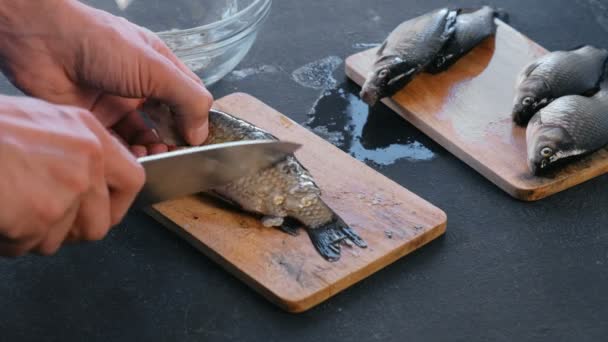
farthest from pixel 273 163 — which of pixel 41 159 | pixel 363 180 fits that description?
pixel 41 159

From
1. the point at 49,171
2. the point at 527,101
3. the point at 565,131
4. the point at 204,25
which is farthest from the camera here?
the point at 204,25

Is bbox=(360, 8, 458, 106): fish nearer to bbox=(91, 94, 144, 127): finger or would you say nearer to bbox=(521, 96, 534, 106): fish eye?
bbox=(521, 96, 534, 106): fish eye

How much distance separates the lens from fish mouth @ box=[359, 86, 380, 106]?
1.99 m

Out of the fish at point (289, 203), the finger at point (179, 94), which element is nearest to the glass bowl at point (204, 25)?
the finger at point (179, 94)

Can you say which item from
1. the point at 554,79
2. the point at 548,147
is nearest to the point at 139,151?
the point at 548,147

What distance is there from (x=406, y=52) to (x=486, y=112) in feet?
0.78

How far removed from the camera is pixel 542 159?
1.78m

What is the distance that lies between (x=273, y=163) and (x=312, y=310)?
0.29 metres

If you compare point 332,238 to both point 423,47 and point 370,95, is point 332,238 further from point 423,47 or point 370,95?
point 423,47

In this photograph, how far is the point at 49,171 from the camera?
1154mm

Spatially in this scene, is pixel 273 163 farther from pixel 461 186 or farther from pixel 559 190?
pixel 559 190

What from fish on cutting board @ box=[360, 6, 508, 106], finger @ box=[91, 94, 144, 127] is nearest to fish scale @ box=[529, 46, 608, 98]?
fish on cutting board @ box=[360, 6, 508, 106]

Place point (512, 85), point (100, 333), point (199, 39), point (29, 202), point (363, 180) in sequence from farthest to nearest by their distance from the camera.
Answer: point (512, 85), point (199, 39), point (363, 180), point (100, 333), point (29, 202)

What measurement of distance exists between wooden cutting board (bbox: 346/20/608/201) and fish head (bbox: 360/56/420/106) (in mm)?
35
